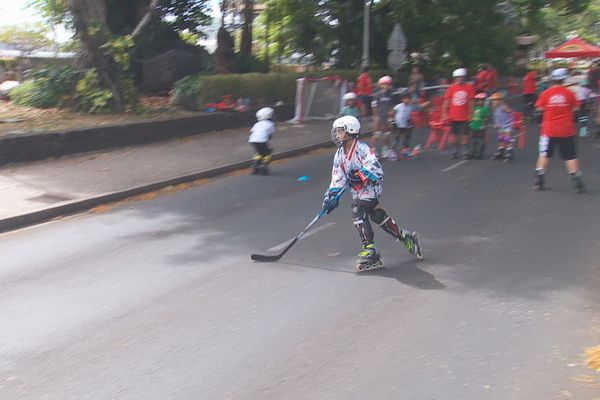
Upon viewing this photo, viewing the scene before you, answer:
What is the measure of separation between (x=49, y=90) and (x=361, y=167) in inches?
523

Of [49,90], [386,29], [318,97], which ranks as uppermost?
[386,29]

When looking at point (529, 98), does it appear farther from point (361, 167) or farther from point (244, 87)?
point (361, 167)

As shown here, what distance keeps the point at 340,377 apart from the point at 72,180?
349 inches

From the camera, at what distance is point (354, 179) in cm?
694

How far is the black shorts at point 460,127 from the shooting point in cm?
1390

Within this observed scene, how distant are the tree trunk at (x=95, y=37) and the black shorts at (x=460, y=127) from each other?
8.55 metres

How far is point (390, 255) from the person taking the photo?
7.66m

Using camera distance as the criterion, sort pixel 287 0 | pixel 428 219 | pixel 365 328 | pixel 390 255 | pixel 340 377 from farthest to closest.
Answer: pixel 287 0 → pixel 428 219 → pixel 390 255 → pixel 365 328 → pixel 340 377

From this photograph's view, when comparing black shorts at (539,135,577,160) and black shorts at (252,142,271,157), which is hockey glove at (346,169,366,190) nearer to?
black shorts at (539,135,577,160)

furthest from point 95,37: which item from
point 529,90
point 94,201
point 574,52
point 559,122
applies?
point 574,52

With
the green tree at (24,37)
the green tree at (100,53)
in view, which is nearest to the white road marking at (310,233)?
the green tree at (100,53)

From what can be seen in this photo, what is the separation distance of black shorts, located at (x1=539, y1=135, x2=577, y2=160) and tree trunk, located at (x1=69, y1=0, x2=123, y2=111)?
36.7 feet

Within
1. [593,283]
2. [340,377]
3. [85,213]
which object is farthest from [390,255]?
[85,213]

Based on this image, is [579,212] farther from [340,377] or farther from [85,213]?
[85,213]
